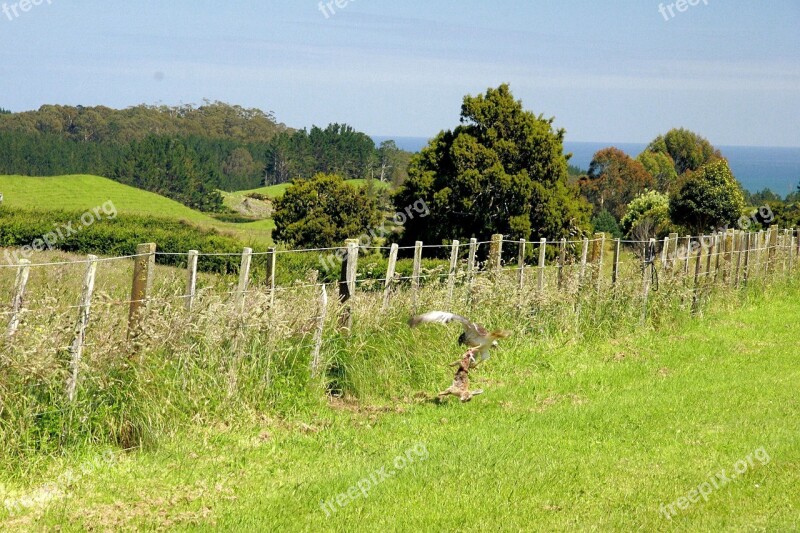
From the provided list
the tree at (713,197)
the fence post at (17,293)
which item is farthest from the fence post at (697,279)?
the tree at (713,197)

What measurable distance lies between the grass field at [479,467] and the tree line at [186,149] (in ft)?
343

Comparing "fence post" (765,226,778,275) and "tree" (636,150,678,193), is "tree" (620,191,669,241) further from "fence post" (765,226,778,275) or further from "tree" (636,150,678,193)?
"tree" (636,150,678,193)

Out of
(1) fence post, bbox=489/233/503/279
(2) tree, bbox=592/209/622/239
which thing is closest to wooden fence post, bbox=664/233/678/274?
(1) fence post, bbox=489/233/503/279

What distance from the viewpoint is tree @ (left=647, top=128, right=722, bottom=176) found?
10031 cm

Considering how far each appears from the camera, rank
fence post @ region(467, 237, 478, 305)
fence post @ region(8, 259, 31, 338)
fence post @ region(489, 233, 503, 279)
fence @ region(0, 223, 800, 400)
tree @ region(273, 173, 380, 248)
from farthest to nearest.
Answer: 1. tree @ region(273, 173, 380, 248)
2. fence post @ region(489, 233, 503, 279)
3. fence post @ region(467, 237, 478, 305)
4. fence @ region(0, 223, 800, 400)
5. fence post @ region(8, 259, 31, 338)

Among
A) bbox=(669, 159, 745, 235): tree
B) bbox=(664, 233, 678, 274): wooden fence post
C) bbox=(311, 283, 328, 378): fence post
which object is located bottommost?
bbox=(311, 283, 328, 378): fence post

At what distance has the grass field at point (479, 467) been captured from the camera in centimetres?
608

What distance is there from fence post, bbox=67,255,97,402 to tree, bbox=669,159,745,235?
41522 millimetres

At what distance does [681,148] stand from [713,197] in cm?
6000

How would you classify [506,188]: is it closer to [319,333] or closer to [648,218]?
[648,218]

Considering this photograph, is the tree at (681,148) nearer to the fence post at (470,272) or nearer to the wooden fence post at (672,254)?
the wooden fence post at (672,254)

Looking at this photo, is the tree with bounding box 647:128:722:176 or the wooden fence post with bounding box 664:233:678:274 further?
the tree with bounding box 647:128:722:176

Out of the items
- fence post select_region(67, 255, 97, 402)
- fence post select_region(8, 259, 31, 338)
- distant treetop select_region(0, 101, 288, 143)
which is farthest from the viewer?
distant treetop select_region(0, 101, 288, 143)

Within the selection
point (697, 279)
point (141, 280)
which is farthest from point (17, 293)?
point (697, 279)
